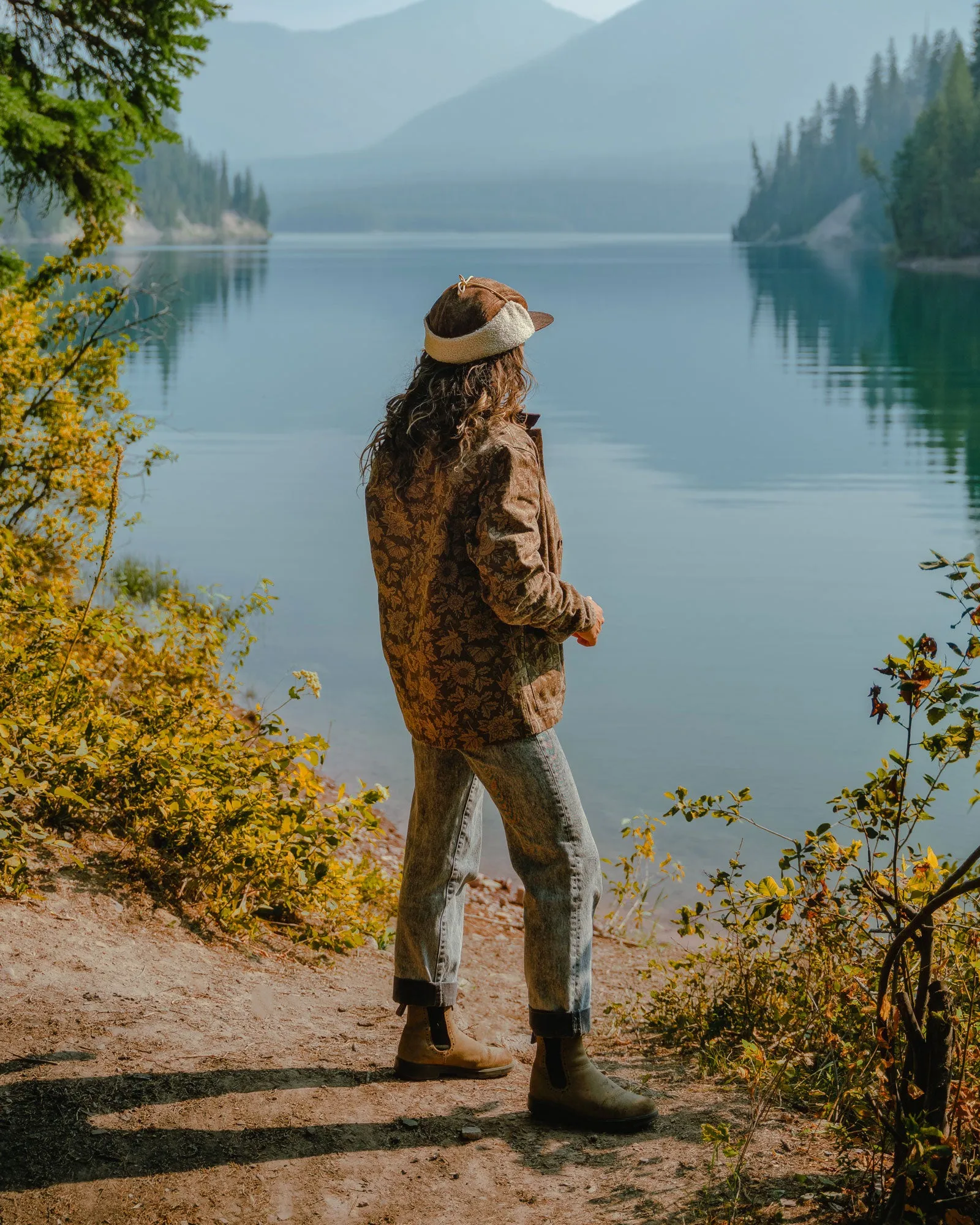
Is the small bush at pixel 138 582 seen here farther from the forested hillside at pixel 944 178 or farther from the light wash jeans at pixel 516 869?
the forested hillside at pixel 944 178

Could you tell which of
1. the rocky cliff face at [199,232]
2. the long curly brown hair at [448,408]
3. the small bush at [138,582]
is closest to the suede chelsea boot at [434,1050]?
the long curly brown hair at [448,408]

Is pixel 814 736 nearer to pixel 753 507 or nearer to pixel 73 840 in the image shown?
pixel 73 840

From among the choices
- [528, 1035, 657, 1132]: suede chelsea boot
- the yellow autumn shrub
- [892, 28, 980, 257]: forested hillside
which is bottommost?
[528, 1035, 657, 1132]: suede chelsea boot

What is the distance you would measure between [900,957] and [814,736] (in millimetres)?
6021

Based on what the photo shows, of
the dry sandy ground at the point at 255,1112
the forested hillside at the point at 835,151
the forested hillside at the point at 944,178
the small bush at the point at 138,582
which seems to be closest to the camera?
the dry sandy ground at the point at 255,1112

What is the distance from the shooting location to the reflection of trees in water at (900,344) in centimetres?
2347

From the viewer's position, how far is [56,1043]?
3.58m

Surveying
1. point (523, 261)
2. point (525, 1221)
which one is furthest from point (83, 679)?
point (523, 261)

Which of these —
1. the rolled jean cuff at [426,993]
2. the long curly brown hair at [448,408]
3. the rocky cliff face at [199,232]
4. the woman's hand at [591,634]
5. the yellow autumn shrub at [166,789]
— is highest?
the rocky cliff face at [199,232]

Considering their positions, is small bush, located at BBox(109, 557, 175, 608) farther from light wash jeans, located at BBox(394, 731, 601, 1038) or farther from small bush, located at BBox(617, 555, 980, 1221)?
light wash jeans, located at BBox(394, 731, 601, 1038)

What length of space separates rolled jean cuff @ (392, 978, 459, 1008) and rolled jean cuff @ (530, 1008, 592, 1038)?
304 mm

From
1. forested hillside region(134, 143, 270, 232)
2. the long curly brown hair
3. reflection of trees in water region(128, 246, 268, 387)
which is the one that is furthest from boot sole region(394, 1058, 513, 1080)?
forested hillside region(134, 143, 270, 232)

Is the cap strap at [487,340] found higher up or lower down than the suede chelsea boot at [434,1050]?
higher up

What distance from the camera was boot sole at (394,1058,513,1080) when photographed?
11.7 ft
